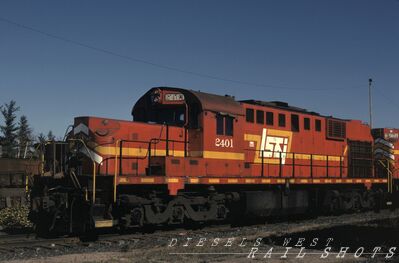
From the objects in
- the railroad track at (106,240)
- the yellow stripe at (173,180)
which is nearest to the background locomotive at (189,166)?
the yellow stripe at (173,180)

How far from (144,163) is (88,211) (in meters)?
Result: 2.73

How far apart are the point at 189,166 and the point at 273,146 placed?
4871 mm

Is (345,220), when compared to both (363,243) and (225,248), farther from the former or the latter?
(225,248)

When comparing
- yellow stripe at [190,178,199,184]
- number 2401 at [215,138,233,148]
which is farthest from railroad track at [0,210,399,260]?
number 2401 at [215,138,233,148]

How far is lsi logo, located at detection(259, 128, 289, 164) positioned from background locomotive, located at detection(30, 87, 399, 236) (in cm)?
4

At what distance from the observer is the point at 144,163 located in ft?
51.5

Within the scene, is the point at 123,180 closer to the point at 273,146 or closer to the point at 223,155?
the point at 223,155

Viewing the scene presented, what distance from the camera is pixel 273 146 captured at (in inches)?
773

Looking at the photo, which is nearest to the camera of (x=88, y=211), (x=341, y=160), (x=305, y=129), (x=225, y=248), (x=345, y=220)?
(x=225, y=248)

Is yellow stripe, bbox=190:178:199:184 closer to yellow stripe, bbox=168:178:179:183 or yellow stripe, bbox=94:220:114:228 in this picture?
yellow stripe, bbox=168:178:179:183

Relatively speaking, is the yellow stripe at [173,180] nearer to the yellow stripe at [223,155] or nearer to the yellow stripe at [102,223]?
the yellow stripe at [223,155]

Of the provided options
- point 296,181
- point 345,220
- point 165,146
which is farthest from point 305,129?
point 165,146

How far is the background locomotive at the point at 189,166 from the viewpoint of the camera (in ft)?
46.3

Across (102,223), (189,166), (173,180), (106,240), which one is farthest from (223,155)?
(102,223)
